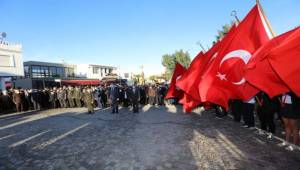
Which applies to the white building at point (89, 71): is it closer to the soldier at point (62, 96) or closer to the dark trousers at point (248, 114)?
the soldier at point (62, 96)

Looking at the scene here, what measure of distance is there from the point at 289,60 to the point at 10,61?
37.5 meters

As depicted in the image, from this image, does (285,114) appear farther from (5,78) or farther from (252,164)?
(5,78)

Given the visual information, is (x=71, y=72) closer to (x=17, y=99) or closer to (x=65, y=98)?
(x=65, y=98)

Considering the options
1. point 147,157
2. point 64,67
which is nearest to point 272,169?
point 147,157

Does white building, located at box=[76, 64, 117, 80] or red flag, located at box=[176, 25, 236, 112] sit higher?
white building, located at box=[76, 64, 117, 80]

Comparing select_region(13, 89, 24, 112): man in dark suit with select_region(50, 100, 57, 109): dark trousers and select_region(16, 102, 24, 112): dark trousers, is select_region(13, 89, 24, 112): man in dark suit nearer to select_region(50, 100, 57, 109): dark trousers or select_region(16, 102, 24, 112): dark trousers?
select_region(16, 102, 24, 112): dark trousers

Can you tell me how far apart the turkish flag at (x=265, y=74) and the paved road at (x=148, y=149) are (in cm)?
142

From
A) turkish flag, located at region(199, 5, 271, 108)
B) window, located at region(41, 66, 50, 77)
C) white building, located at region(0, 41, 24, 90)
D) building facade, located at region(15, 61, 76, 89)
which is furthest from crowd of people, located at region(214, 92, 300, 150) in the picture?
window, located at region(41, 66, 50, 77)

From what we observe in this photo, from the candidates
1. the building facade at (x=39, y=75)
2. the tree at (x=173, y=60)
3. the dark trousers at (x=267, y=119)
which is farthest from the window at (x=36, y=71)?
the dark trousers at (x=267, y=119)

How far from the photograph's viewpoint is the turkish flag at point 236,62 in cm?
706

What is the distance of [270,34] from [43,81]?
39112 mm

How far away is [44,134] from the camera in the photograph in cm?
980

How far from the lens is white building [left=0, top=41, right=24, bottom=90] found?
34.6 metres

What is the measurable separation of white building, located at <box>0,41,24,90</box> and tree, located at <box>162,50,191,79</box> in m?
36.9
